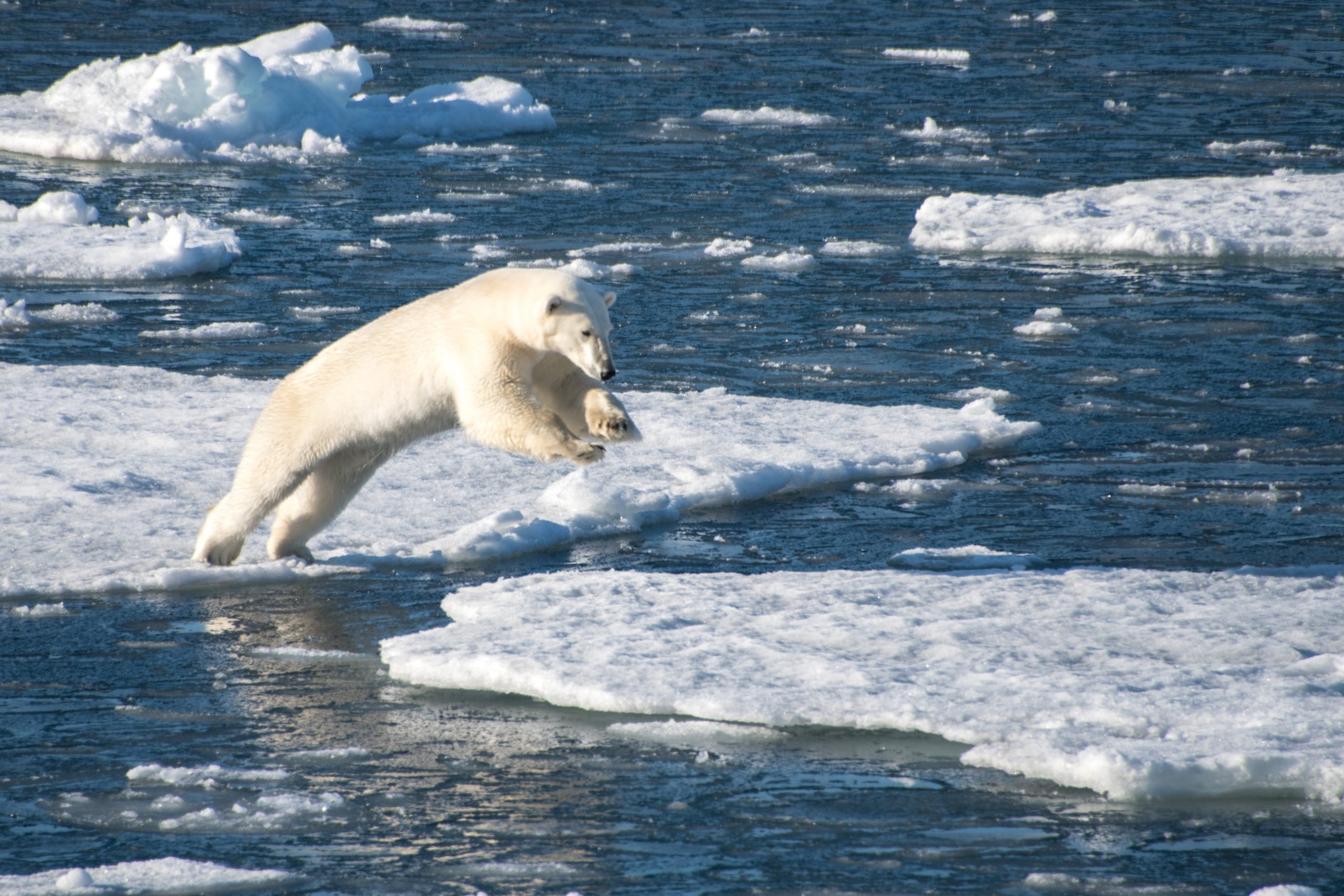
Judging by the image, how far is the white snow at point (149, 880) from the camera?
3236 millimetres

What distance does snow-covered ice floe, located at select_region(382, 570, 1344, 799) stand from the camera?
3.79 meters

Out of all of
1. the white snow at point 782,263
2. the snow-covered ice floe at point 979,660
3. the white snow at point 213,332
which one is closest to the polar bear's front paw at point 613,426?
the snow-covered ice floe at point 979,660

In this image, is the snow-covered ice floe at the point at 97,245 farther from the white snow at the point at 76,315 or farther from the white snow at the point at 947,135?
the white snow at the point at 947,135

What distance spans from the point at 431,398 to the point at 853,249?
6.82 metres

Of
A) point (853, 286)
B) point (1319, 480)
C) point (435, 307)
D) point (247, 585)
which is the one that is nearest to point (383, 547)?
point (247, 585)

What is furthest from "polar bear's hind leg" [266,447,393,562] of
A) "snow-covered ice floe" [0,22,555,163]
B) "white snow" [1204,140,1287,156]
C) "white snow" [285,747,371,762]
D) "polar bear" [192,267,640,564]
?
"white snow" [1204,140,1287,156]

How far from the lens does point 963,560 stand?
5.68 meters

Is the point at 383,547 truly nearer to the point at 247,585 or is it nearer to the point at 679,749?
the point at 247,585

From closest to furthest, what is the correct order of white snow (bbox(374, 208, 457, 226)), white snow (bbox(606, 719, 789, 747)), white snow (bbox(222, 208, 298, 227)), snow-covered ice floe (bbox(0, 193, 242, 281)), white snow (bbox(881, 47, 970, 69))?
1. white snow (bbox(606, 719, 789, 747))
2. snow-covered ice floe (bbox(0, 193, 242, 281))
3. white snow (bbox(222, 208, 298, 227))
4. white snow (bbox(374, 208, 457, 226))
5. white snow (bbox(881, 47, 970, 69))

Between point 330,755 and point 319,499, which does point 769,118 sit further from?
point 330,755

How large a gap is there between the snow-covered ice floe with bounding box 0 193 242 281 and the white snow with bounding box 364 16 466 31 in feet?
47.5

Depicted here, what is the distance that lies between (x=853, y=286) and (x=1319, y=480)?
4347 mm

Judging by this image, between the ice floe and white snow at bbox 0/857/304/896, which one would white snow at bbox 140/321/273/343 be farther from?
white snow at bbox 0/857/304/896

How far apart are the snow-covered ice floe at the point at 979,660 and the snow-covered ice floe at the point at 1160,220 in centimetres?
633
